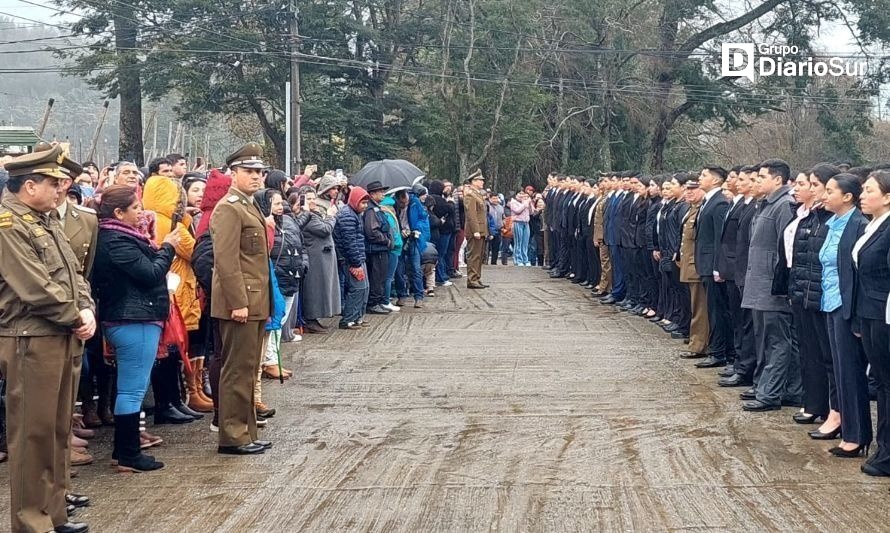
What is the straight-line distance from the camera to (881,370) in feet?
22.9

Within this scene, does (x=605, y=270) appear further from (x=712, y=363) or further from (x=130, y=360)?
(x=130, y=360)

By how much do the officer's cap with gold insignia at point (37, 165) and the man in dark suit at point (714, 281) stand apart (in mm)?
7214

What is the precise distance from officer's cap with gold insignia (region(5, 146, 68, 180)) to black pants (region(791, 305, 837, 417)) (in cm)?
545

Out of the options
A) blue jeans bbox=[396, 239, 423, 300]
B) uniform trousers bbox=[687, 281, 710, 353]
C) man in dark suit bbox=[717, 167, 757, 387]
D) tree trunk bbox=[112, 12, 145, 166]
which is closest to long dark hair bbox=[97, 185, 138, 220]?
man in dark suit bbox=[717, 167, 757, 387]

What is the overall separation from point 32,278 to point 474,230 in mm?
14505

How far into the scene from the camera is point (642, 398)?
9.56m

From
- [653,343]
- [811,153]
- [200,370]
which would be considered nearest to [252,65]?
[811,153]

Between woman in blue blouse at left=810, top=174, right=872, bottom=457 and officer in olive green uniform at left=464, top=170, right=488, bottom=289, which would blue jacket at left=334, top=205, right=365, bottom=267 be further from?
woman in blue blouse at left=810, top=174, right=872, bottom=457

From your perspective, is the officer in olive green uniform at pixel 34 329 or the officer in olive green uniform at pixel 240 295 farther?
the officer in olive green uniform at pixel 240 295

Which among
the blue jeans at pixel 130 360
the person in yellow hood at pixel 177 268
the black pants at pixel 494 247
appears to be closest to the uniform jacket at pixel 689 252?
the person in yellow hood at pixel 177 268

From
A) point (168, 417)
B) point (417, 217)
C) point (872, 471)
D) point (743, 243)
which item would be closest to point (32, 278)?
point (168, 417)

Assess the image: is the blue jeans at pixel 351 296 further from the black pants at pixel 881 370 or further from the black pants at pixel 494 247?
the black pants at pixel 494 247

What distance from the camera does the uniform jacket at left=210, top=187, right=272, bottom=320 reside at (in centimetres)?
741

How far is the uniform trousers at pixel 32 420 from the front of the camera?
18.3 ft
